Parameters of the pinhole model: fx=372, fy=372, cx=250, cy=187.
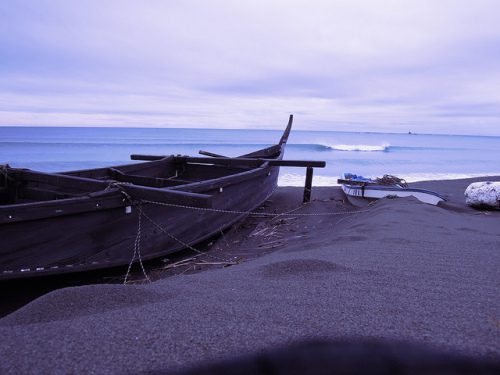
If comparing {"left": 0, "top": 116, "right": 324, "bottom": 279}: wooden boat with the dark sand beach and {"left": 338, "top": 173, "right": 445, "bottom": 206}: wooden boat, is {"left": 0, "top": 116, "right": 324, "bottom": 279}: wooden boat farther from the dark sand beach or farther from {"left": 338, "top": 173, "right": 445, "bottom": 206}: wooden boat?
{"left": 338, "top": 173, "right": 445, "bottom": 206}: wooden boat

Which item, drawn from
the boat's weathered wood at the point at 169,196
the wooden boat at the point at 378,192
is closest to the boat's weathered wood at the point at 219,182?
the boat's weathered wood at the point at 169,196

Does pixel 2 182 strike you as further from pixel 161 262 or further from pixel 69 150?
pixel 69 150

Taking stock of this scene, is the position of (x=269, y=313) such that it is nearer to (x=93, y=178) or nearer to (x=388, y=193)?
(x=93, y=178)

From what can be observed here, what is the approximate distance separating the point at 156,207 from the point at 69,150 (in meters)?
34.2

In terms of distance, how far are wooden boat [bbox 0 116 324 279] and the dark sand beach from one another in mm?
1332

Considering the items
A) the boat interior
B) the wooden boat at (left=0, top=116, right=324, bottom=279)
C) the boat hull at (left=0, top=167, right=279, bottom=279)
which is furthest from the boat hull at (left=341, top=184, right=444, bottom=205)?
the boat hull at (left=0, top=167, right=279, bottom=279)

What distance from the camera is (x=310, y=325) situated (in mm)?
2076

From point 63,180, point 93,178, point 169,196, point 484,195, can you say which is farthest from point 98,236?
point 484,195

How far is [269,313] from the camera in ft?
7.44

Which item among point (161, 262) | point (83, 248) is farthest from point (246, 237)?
point (83, 248)

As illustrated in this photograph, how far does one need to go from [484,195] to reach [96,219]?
758 cm

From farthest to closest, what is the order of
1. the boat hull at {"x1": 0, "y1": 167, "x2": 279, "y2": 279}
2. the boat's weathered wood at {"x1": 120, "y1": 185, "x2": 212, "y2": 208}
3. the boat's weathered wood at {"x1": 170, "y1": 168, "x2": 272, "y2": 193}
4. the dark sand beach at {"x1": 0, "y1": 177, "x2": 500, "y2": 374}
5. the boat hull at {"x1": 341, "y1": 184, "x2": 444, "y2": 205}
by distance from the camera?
the boat hull at {"x1": 341, "y1": 184, "x2": 444, "y2": 205}
the boat's weathered wood at {"x1": 170, "y1": 168, "x2": 272, "y2": 193}
the boat's weathered wood at {"x1": 120, "y1": 185, "x2": 212, "y2": 208}
the boat hull at {"x1": 0, "y1": 167, "x2": 279, "y2": 279}
the dark sand beach at {"x1": 0, "y1": 177, "x2": 500, "y2": 374}

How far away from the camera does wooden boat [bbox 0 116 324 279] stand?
3.64 metres

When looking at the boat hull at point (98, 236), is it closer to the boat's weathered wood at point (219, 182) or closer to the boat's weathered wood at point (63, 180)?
the boat's weathered wood at point (219, 182)
